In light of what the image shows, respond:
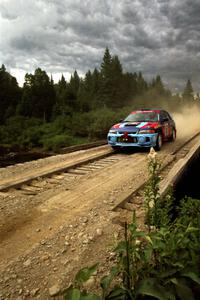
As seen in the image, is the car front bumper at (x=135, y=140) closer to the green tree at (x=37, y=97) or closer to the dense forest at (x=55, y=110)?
the dense forest at (x=55, y=110)

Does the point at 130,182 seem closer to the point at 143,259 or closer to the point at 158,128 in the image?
the point at 143,259

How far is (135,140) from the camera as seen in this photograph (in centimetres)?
1023

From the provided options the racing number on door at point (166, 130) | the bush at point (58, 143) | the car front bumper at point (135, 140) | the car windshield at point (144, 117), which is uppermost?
the car windshield at point (144, 117)

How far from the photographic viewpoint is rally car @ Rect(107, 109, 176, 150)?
10125 mm

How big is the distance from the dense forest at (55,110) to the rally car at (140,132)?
11786 millimetres

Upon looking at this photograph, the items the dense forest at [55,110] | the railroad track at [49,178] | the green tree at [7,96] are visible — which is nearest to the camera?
the railroad track at [49,178]

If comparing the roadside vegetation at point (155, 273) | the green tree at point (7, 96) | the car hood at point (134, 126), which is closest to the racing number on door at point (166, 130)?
the car hood at point (134, 126)

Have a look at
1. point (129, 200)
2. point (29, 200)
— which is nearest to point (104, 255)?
point (129, 200)

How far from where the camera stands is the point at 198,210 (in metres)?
3.45

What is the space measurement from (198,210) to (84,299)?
7.18 ft

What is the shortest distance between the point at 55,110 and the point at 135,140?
38.9 meters

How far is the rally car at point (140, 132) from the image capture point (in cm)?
1012

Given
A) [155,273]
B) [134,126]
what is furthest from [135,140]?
[155,273]

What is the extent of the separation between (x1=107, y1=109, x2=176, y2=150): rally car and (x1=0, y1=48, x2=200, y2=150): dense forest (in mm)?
11786
